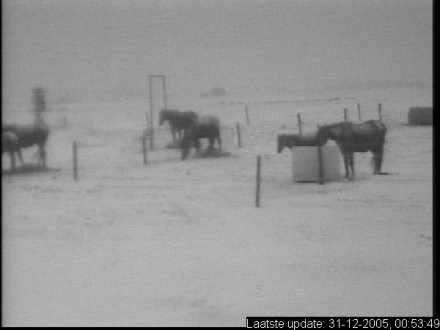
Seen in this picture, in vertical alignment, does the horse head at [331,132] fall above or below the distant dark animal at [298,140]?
above

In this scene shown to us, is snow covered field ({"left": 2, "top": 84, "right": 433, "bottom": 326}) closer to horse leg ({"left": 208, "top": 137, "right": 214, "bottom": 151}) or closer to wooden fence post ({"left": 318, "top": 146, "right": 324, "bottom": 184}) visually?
wooden fence post ({"left": 318, "top": 146, "right": 324, "bottom": 184})

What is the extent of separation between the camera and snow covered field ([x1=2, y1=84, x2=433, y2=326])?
595 centimetres

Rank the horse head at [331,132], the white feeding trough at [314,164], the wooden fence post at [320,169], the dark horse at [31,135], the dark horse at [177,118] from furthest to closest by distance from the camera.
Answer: the dark horse at [177,118]
the dark horse at [31,135]
the horse head at [331,132]
the white feeding trough at [314,164]
the wooden fence post at [320,169]

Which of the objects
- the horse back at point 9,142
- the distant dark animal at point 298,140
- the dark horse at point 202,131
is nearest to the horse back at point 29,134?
the horse back at point 9,142

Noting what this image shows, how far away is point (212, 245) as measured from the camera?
8141 millimetres

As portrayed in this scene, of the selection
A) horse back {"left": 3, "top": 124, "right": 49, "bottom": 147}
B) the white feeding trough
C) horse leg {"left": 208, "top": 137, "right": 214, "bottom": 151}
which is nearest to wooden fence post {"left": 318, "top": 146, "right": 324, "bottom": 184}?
the white feeding trough

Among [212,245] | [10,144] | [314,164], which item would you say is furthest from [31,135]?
[212,245]

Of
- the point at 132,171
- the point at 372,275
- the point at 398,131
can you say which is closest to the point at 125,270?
the point at 372,275

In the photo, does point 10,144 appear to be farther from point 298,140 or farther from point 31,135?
point 298,140

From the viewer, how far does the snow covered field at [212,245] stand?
19.5ft

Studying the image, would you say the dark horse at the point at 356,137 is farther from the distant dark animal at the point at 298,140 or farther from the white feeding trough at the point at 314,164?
the white feeding trough at the point at 314,164

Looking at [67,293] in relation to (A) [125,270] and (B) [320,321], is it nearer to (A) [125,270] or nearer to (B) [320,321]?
(A) [125,270]

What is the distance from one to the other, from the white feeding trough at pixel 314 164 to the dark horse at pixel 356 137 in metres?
0.98

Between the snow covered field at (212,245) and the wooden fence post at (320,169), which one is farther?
the wooden fence post at (320,169)
